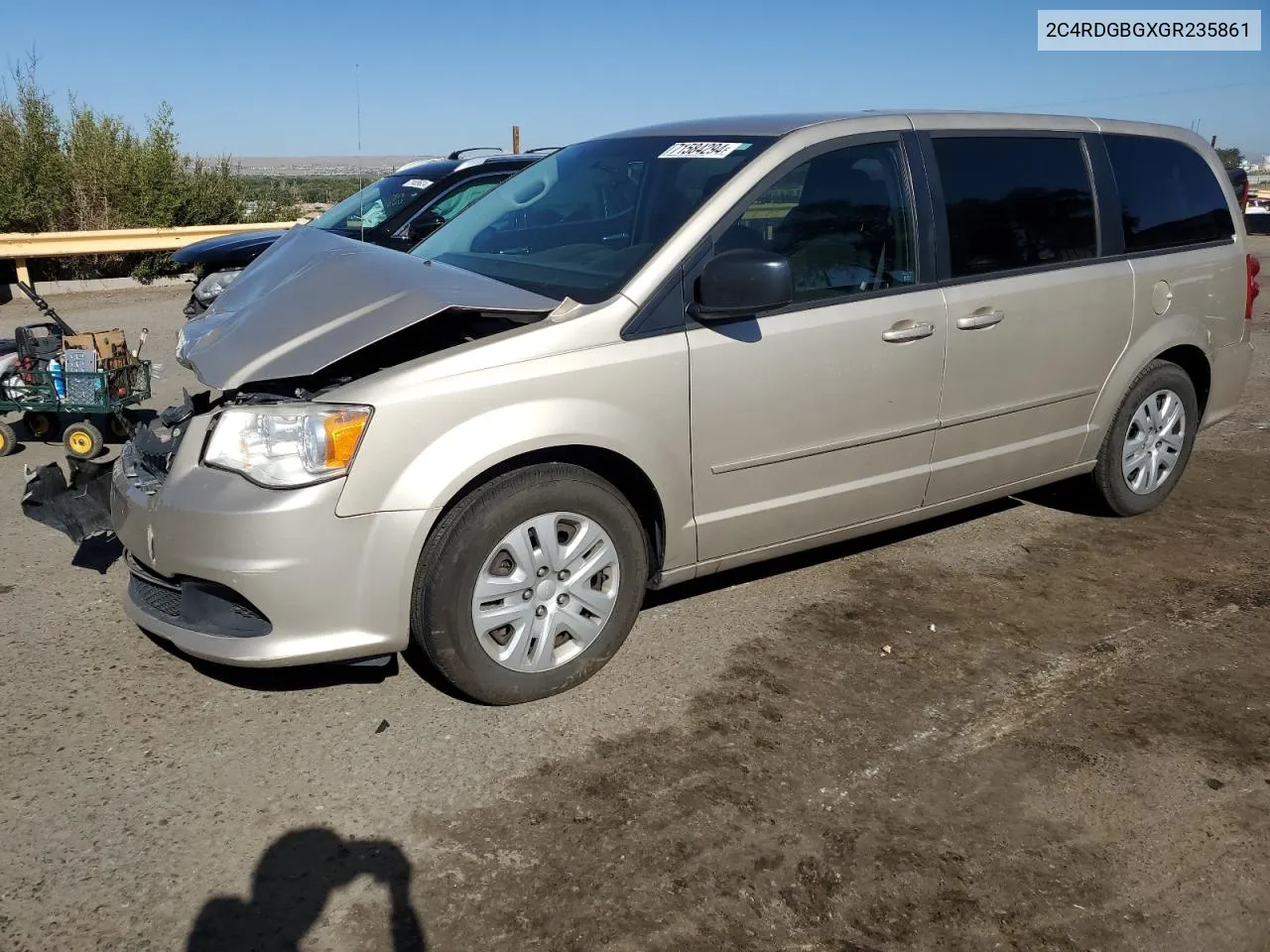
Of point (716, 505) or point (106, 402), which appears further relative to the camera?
point (106, 402)

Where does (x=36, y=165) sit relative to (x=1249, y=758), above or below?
above

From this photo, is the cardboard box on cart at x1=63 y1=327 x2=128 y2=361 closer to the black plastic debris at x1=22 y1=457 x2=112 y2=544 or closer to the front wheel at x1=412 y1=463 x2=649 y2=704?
the black plastic debris at x1=22 y1=457 x2=112 y2=544

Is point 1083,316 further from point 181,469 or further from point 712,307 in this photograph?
point 181,469

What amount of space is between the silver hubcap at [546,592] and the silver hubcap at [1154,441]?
119 inches

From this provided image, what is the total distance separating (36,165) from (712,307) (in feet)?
47.5

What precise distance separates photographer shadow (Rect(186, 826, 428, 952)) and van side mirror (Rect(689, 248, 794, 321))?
Answer: 194cm

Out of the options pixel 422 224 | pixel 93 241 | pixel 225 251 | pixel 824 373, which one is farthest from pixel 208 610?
pixel 93 241

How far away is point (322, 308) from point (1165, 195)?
13.2 feet

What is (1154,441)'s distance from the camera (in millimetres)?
5305

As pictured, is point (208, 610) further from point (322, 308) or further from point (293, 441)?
point (322, 308)

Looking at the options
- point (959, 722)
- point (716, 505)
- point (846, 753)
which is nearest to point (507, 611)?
point (716, 505)

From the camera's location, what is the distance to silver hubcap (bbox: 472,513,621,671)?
131 inches

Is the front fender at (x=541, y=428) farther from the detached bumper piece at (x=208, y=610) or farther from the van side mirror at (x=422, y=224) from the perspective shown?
the van side mirror at (x=422, y=224)

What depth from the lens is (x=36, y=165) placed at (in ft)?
47.9
